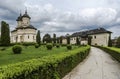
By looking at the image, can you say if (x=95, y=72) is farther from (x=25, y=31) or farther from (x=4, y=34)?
(x=25, y=31)

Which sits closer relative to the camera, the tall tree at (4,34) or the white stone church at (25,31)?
the tall tree at (4,34)

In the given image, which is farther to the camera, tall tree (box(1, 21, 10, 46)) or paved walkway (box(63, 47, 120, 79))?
tall tree (box(1, 21, 10, 46))

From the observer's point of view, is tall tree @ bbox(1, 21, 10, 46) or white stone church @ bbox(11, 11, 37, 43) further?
white stone church @ bbox(11, 11, 37, 43)

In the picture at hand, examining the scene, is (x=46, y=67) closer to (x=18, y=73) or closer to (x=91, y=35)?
(x=18, y=73)

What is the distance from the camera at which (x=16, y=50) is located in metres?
25.1

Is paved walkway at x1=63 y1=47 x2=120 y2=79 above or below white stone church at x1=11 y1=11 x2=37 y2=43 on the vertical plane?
below

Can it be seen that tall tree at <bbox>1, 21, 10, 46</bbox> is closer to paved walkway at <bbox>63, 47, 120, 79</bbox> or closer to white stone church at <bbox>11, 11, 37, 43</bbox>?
white stone church at <bbox>11, 11, 37, 43</bbox>

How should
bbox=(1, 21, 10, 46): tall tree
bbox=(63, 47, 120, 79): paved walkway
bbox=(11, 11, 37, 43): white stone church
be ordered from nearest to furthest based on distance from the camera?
1. bbox=(63, 47, 120, 79): paved walkway
2. bbox=(1, 21, 10, 46): tall tree
3. bbox=(11, 11, 37, 43): white stone church

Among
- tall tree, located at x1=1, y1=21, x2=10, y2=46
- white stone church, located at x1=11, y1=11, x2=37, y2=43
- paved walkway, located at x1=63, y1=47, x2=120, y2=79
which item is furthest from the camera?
white stone church, located at x1=11, y1=11, x2=37, y2=43

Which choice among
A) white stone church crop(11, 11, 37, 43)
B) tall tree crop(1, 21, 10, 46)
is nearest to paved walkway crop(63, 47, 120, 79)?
tall tree crop(1, 21, 10, 46)

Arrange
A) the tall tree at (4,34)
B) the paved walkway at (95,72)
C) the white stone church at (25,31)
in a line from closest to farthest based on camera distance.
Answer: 1. the paved walkway at (95,72)
2. the tall tree at (4,34)
3. the white stone church at (25,31)

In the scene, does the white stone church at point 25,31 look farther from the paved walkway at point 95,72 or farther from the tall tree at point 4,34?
the paved walkway at point 95,72

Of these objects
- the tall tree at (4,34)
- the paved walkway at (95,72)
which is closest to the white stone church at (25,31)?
the tall tree at (4,34)

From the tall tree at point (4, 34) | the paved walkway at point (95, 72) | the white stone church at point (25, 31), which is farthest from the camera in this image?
the white stone church at point (25, 31)
